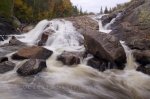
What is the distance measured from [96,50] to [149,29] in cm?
656

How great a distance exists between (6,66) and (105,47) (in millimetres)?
4958

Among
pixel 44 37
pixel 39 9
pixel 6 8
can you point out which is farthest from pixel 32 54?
pixel 39 9

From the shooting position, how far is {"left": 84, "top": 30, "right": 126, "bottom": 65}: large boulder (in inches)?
651

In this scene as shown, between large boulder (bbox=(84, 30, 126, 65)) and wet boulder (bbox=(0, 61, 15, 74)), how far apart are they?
4162 millimetres

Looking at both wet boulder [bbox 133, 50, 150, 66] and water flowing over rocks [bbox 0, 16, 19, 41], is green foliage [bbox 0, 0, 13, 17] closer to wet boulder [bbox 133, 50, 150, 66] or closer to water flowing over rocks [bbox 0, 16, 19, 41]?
water flowing over rocks [bbox 0, 16, 19, 41]

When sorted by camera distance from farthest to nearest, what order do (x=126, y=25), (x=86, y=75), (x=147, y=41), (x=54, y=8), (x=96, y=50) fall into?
(x=54, y=8), (x=126, y=25), (x=147, y=41), (x=96, y=50), (x=86, y=75)

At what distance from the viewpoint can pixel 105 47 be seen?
657 inches

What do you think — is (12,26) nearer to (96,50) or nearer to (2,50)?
(2,50)

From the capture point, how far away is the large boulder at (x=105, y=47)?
16531mm

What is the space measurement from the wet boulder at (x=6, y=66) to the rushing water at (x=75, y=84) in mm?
272

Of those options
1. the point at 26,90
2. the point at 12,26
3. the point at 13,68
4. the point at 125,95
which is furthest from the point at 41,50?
the point at 12,26

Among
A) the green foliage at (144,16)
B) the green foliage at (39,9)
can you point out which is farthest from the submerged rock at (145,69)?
the green foliage at (39,9)

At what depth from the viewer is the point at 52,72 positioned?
16.0m

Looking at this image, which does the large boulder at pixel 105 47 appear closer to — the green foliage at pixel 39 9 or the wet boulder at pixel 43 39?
the wet boulder at pixel 43 39
